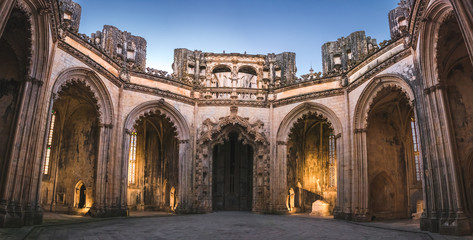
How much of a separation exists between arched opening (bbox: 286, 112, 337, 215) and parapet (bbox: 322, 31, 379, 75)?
4.39 meters

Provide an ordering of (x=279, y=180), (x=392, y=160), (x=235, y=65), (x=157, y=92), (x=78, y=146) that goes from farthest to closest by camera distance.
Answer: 1. (x=235, y=65)
2. (x=279, y=180)
3. (x=157, y=92)
4. (x=78, y=146)
5. (x=392, y=160)

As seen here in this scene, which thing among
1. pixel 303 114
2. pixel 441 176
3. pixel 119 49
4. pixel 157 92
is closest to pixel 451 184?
pixel 441 176

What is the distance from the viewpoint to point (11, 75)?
14820mm

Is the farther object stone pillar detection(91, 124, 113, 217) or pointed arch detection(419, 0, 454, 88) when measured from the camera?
stone pillar detection(91, 124, 113, 217)

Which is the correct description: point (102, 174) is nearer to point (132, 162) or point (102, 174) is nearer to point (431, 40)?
point (132, 162)

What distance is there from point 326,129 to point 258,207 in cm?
906

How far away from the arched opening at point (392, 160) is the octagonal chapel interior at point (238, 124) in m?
0.10

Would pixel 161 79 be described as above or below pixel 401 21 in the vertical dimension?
below

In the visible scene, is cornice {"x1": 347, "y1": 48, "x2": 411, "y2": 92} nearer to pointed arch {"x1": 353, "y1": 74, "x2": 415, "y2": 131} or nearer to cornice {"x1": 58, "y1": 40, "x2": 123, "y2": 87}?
pointed arch {"x1": 353, "y1": 74, "x2": 415, "y2": 131}

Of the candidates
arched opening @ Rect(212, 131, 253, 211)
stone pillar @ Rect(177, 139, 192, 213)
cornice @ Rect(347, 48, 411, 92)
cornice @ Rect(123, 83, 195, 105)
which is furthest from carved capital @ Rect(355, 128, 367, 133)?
cornice @ Rect(123, 83, 195, 105)

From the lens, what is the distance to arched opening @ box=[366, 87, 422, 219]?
72.2ft

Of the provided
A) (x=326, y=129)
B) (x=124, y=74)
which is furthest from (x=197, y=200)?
(x=326, y=129)

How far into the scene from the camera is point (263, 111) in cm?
2639

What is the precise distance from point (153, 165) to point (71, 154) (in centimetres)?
758
